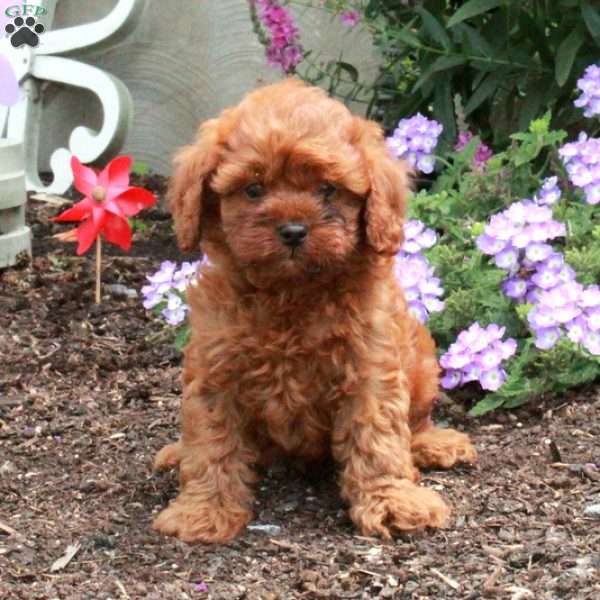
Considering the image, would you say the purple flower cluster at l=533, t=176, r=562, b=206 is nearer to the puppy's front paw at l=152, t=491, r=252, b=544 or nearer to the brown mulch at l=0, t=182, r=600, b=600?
the brown mulch at l=0, t=182, r=600, b=600

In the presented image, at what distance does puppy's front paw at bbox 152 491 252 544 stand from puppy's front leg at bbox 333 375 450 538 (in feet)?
1.19

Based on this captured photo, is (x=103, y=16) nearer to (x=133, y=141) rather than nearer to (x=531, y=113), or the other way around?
(x=133, y=141)

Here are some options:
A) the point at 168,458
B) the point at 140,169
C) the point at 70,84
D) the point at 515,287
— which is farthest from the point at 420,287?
the point at 70,84

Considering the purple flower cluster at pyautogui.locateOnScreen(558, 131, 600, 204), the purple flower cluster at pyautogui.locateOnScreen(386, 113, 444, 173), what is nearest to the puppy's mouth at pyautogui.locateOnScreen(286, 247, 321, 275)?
the purple flower cluster at pyautogui.locateOnScreen(558, 131, 600, 204)

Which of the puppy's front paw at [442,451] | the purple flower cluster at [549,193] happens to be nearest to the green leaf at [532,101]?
the purple flower cluster at [549,193]

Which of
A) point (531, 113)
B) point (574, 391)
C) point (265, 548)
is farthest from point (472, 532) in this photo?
point (531, 113)

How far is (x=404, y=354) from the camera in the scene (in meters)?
4.44

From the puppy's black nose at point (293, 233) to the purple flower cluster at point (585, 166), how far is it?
2.13 m

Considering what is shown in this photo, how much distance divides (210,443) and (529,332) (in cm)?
169

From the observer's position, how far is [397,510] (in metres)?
4.11

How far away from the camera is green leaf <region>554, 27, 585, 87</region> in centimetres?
598

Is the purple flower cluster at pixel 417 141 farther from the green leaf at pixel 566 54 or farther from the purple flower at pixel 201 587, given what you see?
the purple flower at pixel 201 587

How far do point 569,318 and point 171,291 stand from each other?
1.74 m

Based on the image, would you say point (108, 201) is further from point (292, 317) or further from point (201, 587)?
point (201, 587)
